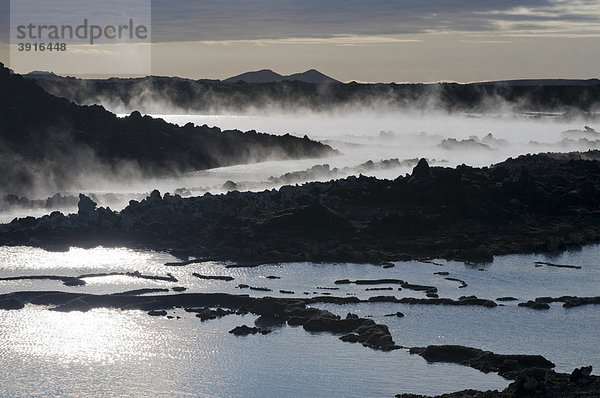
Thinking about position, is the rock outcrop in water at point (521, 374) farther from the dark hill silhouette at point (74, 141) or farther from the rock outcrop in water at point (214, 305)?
the dark hill silhouette at point (74, 141)

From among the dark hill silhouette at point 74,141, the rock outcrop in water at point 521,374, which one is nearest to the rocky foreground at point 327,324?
the rock outcrop in water at point 521,374

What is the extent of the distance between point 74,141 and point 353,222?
45227 mm

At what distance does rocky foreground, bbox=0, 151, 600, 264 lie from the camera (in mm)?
70875

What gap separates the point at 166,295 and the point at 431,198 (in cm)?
2940

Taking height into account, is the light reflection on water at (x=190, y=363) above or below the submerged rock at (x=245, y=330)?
below

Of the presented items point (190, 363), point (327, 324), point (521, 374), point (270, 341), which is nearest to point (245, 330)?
point (270, 341)

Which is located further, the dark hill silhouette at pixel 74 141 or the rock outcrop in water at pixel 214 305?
the dark hill silhouette at pixel 74 141

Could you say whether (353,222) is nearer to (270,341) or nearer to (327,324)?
(327,324)

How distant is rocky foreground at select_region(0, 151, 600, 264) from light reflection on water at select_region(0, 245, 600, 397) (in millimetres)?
5156

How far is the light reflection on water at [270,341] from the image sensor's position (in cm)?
4197

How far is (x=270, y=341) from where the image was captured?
161 feet

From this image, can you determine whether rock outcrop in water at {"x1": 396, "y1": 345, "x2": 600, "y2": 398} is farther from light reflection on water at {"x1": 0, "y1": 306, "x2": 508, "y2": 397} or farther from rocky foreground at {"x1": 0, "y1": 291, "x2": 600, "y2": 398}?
light reflection on water at {"x1": 0, "y1": 306, "x2": 508, "y2": 397}

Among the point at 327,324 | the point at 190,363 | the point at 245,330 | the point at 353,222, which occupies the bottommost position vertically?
the point at 190,363

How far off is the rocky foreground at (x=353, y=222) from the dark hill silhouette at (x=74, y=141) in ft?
100
